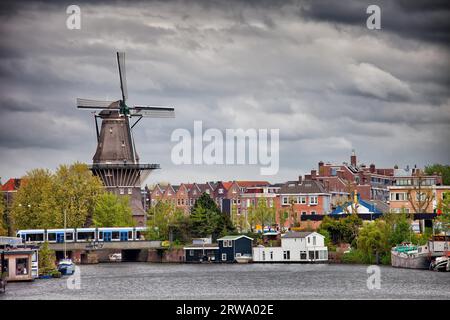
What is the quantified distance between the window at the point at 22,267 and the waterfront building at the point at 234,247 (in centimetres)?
3218

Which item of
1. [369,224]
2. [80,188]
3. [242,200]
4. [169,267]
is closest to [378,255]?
[369,224]

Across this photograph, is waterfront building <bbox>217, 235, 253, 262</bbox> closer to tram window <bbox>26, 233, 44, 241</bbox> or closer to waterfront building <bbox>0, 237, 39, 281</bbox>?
tram window <bbox>26, 233, 44, 241</bbox>

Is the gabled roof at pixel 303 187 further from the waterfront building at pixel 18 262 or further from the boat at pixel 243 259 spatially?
the waterfront building at pixel 18 262

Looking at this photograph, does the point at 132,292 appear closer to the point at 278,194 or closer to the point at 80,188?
the point at 80,188

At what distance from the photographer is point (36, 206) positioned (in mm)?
126188

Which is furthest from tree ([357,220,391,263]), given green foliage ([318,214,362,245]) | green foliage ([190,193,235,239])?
green foliage ([190,193,235,239])

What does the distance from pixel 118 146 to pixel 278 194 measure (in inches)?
899

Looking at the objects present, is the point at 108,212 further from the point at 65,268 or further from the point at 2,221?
the point at 65,268

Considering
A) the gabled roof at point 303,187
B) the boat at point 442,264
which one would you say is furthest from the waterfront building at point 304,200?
the boat at point 442,264

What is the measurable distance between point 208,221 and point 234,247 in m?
6.99

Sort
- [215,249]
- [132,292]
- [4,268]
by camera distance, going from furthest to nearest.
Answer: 1. [215,249]
2. [4,268]
3. [132,292]

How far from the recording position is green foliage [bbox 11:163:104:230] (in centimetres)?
12500

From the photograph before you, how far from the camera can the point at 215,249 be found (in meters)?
116

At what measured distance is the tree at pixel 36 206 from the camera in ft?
409
